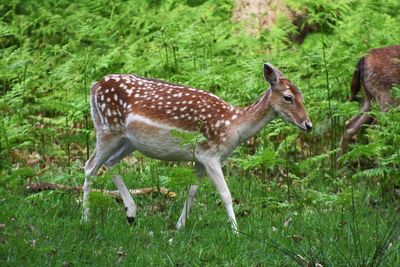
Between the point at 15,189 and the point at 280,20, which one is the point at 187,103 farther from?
the point at 280,20

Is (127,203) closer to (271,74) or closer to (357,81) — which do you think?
(271,74)

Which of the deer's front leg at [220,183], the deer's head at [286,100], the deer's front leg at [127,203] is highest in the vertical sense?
the deer's head at [286,100]

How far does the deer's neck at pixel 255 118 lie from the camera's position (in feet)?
27.1

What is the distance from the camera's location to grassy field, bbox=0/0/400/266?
717cm

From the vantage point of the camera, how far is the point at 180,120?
8.33 m

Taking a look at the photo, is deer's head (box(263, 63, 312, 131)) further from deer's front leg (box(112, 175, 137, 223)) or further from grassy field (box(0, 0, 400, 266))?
deer's front leg (box(112, 175, 137, 223))

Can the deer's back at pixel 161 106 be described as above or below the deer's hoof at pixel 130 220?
above

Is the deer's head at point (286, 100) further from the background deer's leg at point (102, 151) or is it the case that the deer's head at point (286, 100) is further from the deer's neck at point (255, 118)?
the background deer's leg at point (102, 151)

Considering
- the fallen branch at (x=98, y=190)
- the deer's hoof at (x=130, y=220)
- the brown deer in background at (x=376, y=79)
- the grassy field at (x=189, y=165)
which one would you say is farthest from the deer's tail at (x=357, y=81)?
the deer's hoof at (x=130, y=220)

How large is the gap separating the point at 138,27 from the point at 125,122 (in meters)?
6.39

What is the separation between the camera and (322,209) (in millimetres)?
9023

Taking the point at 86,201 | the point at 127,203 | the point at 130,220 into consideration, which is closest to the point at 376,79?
the point at 127,203

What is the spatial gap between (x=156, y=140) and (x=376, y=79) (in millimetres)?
4126

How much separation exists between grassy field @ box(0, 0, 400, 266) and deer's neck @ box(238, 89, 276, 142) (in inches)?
17.6
